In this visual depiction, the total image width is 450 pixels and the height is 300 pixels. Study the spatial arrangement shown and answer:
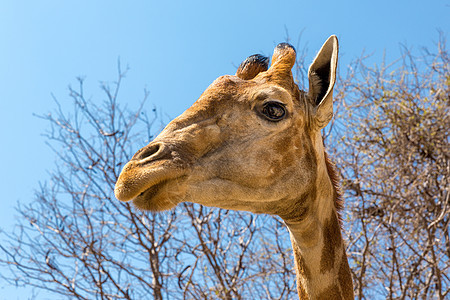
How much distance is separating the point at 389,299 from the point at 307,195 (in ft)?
12.3

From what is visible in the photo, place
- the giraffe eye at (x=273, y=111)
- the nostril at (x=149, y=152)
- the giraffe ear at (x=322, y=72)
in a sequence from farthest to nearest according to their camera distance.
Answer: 1. the giraffe ear at (x=322, y=72)
2. the giraffe eye at (x=273, y=111)
3. the nostril at (x=149, y=152)

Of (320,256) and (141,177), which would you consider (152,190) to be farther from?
(320,256)

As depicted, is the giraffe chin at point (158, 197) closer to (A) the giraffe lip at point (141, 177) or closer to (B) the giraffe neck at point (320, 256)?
(A) the giraffe lip at point (141, 177)

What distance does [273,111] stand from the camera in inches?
115

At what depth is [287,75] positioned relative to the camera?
319 cm

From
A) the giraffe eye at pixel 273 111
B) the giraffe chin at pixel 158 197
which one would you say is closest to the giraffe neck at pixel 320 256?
the giraffe eye at pixel 273 111

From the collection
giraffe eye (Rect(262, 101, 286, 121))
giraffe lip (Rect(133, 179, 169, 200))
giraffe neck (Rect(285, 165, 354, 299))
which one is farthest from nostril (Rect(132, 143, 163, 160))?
giraffe neck (Rect(285, 165, 354, 299))

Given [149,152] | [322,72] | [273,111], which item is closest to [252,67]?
[322,72]

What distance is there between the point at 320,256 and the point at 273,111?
2.63ft

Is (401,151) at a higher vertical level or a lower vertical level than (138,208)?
higher

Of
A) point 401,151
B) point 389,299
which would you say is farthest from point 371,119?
Result: point 389,299

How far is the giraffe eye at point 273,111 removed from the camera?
2.90 meters

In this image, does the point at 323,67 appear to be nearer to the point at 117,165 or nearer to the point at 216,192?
the point at 216,192

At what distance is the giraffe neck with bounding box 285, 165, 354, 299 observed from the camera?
2.96 m
